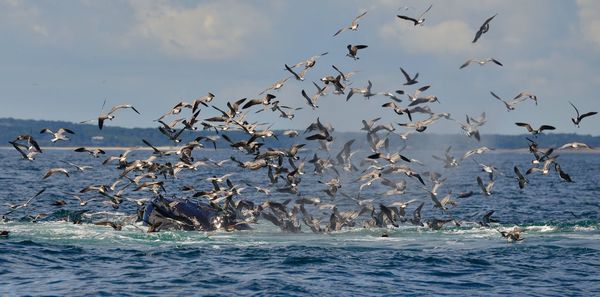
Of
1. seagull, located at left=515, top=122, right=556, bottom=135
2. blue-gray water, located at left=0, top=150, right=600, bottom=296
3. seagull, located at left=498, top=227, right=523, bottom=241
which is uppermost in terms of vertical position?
seagull, located at left=515, top=122, right=556, bottom=135

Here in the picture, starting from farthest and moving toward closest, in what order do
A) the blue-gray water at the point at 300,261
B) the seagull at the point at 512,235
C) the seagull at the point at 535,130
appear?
the seagull at the point at 512,235
the seagull at the point at 535,130
the blue-gray water at the point at 300,261

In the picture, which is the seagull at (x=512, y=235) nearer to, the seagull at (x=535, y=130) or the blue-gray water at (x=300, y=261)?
the blue-gray water at (x=300, y=261)

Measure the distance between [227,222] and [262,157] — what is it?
11.9 ft

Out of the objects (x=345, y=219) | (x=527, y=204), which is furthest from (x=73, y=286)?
(x=527, y=204)

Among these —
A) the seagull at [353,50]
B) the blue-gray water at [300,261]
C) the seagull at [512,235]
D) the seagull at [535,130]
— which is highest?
the seagull at [353,50]

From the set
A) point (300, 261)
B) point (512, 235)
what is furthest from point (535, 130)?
point (300, 261)

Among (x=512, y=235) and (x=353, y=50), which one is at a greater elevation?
(x=353, y=50)

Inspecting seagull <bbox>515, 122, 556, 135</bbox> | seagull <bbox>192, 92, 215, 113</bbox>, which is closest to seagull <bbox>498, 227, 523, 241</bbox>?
seagull <bbox>515, 122, 556, 135</bbox>

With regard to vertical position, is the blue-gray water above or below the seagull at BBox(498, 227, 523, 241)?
below

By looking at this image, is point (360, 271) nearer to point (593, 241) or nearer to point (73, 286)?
point (73, 286)

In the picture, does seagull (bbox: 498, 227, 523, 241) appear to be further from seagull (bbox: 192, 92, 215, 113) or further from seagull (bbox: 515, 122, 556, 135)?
seagull (bbox: 192, 92, 215, 113)

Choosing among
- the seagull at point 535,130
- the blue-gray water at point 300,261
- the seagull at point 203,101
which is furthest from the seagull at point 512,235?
the seagull at point 203,101

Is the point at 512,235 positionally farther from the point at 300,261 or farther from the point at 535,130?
the point at 300,261

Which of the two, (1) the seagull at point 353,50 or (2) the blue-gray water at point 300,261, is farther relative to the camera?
(1) the seagull at point 353,50
